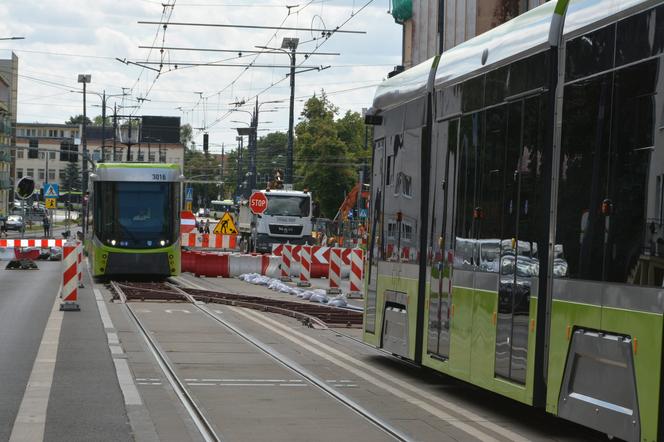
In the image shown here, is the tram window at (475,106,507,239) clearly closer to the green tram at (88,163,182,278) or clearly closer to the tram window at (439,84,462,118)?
the tram window at (439,84,462,118)

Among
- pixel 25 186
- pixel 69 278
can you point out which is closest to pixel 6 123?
pixel 25 186

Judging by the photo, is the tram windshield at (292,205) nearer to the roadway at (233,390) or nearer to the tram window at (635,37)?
the roadway at (233,390)

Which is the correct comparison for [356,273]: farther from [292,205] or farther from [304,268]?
[292,205]

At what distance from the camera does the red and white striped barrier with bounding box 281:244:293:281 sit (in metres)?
37.3

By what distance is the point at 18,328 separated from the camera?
61.4 ft

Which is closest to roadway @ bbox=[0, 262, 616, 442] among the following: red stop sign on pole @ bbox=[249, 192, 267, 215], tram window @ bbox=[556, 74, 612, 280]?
tram window @ bbox=[556, 74, 612, 280]

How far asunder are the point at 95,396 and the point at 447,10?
38.9 meters

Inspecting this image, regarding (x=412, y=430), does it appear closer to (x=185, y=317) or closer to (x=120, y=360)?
(x=120, y=360)

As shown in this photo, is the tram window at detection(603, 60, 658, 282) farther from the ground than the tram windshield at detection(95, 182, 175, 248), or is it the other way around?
the tram window at detection(603, 60, 658, 282)

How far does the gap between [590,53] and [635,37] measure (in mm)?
693

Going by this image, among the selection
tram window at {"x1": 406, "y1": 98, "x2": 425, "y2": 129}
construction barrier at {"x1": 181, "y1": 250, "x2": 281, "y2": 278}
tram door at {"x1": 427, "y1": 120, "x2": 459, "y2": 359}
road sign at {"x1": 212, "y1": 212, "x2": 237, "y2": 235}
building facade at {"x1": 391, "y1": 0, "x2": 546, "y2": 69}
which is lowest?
construction barrier at {"x1": 181, "y1": 250, "x2": 281, "y2": 278}

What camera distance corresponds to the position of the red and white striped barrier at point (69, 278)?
73.2 feet

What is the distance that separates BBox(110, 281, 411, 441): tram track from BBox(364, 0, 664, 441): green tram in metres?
0.90

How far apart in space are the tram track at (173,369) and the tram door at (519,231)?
3.33 ft
